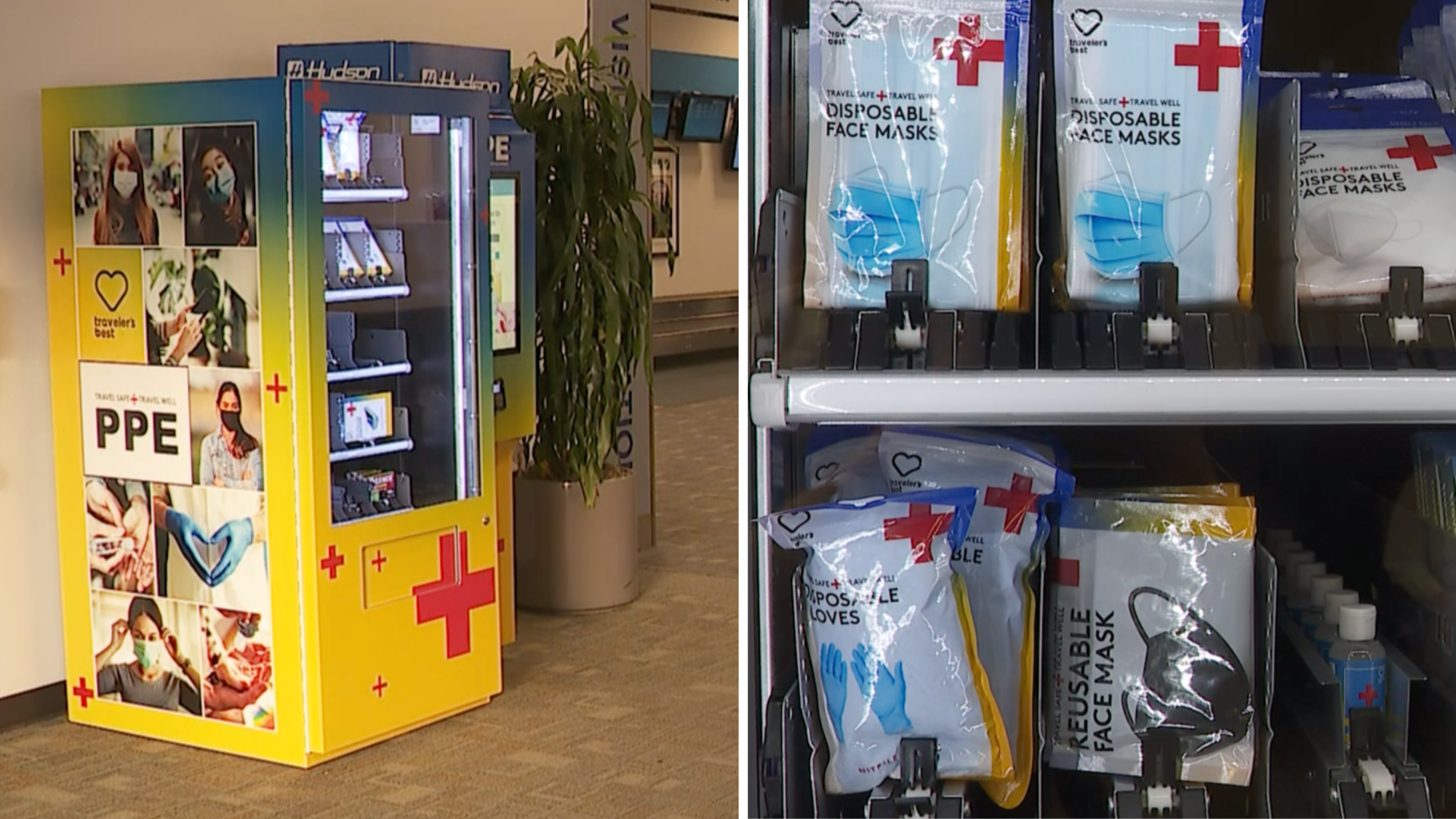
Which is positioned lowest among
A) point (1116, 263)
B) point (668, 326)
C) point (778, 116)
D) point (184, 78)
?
point (668, 326)

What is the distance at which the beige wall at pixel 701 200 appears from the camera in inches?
496

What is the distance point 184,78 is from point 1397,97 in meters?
3.92

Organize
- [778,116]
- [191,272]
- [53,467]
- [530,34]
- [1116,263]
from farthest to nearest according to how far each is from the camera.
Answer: [530,34]
[53,467]
[191,272]
[778,116]
[1116,263]

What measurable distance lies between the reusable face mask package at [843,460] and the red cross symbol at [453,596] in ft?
9.39

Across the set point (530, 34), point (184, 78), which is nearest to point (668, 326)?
point (530, 34)

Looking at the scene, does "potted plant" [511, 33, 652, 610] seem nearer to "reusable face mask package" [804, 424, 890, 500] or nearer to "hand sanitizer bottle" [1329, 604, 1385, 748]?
"reusable face mask package" [804, 424, 890, 500]

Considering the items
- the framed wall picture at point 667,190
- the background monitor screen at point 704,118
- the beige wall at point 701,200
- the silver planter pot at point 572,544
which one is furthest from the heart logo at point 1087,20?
the background monitor screen at point 704,118

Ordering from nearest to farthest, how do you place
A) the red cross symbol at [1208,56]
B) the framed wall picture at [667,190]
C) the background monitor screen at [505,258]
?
the red cross symbol at [1208,56], the background monitor screen at [505,258], the framed wall picture at [667,190]

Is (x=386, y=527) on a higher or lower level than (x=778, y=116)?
lower

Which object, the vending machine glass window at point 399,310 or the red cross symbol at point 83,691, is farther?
the red cross symbol at point 83,691

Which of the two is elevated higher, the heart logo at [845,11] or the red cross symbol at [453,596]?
the heart logo at [845,11]

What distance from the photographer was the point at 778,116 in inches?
57.5

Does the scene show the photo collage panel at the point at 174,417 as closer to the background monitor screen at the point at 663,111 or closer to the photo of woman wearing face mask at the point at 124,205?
the photo of woman wearing face mask at the point at 124,205

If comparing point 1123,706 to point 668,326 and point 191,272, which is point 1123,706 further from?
point 668,326
